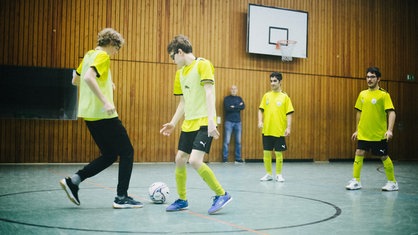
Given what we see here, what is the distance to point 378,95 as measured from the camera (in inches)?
295

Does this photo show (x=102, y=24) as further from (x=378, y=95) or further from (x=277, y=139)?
(x=378, y=95)

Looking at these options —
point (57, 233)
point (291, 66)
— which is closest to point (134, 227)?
point (57, 233)

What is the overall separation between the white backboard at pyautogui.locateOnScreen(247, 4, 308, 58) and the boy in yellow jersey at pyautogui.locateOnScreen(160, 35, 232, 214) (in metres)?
9.19

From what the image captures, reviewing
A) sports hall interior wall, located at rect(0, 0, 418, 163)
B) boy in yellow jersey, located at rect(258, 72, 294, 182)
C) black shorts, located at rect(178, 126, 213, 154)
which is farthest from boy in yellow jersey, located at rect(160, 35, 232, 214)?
sports hall interior wall, located at rect(0, 0, 418, 163)

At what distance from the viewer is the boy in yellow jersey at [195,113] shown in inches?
189

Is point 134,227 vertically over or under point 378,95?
under

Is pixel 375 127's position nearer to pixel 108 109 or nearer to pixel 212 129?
pixel 212 129

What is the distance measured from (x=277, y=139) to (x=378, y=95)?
2070 mm

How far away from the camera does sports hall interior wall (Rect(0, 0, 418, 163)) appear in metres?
11.8

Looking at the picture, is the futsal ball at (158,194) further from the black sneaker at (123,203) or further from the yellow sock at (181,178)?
the yellow sock at (181,178)

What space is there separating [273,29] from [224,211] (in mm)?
→ 9974

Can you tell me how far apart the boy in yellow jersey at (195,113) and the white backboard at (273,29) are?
9190 millimetres

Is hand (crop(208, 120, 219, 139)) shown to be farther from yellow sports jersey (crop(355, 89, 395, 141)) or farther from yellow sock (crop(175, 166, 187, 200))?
yellow sports jersey (crop(355, 89, 395, 141))

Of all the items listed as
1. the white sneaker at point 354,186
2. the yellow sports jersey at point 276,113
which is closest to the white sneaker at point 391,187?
the white sneaker at point 354,186
